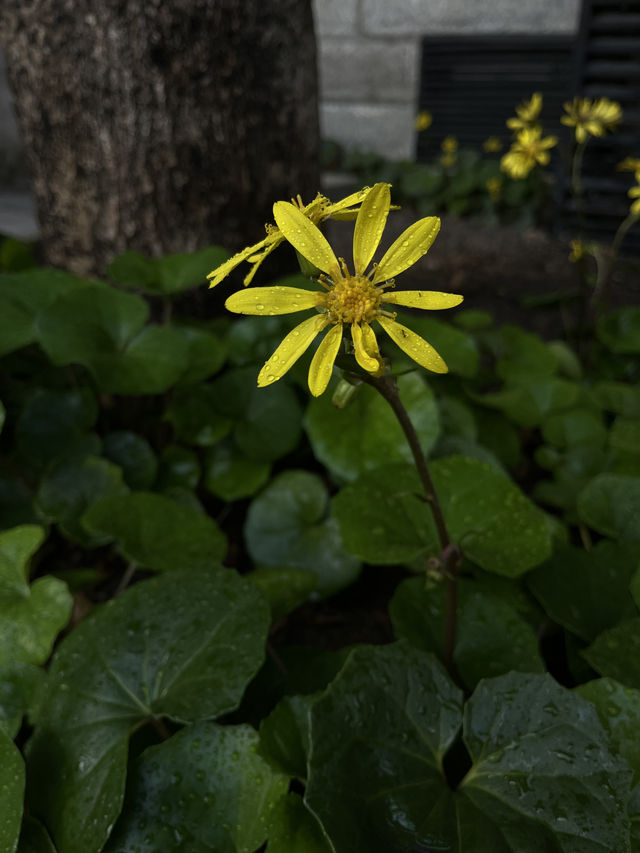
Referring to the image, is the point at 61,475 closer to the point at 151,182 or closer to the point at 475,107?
the point at 151,182

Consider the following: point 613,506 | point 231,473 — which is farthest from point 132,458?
point 613,506

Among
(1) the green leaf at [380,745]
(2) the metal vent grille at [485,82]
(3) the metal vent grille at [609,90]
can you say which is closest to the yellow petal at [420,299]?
(1) the green leaf at [380,745]

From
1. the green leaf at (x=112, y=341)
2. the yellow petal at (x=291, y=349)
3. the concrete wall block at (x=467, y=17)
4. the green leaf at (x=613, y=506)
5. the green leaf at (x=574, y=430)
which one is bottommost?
the green leaf at (x=574, y=430)

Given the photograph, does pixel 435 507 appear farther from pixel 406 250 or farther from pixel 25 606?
pixel 25 606

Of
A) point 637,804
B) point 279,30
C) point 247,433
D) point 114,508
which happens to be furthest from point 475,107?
point 637,804

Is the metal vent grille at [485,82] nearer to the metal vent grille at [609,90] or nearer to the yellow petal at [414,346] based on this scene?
the metal vent grille at [609,90]

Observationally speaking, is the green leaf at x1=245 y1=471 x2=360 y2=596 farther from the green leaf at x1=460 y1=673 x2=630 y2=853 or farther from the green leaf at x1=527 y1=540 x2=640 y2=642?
the green leaf at x1=460 y1=673 x2=630 y2=853
